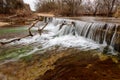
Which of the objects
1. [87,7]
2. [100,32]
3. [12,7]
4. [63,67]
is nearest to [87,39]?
[100,32]

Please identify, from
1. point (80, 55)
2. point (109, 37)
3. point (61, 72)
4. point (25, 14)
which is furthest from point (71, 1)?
point (61, 72)

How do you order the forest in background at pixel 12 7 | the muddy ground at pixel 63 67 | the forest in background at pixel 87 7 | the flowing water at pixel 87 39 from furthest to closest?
1. the forest in background at pixel 87 7
2. the forest in background at pixel 12 7
3. the flowing water at pixel 87 39
4. the muddy ground at pixel 63 67

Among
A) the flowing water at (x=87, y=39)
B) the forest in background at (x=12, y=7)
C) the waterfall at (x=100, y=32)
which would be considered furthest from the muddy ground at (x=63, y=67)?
the forest in background at (x=12, y=7)

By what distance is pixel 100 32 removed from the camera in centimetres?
838

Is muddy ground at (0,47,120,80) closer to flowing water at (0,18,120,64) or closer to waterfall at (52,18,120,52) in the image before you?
flowing water at (0,18,120,64)

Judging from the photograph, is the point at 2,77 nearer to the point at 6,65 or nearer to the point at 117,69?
the point at 6,65

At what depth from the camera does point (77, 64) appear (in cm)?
530

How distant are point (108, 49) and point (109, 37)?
849mm

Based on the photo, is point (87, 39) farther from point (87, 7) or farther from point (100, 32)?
point (87, 7)

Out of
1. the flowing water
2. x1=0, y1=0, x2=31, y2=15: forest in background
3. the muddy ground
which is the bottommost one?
the muddy ground

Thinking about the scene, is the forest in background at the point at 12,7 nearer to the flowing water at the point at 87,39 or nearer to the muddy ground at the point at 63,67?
the flowing water at the point at 87,39

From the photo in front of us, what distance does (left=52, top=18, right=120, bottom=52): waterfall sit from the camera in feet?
24.0

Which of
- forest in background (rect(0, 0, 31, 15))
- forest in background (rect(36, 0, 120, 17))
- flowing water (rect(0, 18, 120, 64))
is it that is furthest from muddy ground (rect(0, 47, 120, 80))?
forest in background (rect(36, 0, 120, 17))

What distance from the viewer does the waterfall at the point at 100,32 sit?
7328 mm
